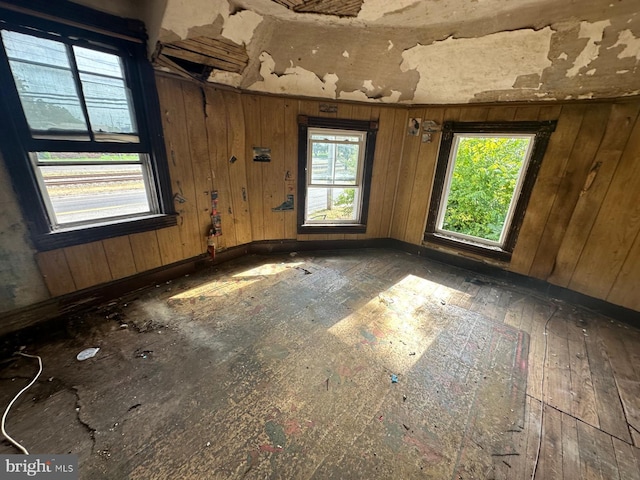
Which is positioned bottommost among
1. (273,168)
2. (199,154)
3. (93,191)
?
(93,191)

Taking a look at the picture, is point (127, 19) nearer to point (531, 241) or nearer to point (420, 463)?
point (420, 463)

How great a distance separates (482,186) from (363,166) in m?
2.01

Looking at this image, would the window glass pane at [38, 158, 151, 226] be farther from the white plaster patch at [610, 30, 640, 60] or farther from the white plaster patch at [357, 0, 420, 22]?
the white plaster patch at [610, 30, 640, 60]

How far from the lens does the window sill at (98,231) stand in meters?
1.99

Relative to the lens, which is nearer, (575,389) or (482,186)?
(575,389)

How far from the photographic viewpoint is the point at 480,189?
399cm

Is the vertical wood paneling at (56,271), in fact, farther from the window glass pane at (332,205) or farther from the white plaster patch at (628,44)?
the white plaster patch at (628,44)

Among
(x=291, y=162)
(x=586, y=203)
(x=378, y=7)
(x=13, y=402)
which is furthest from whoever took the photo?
(x=291, y=162)

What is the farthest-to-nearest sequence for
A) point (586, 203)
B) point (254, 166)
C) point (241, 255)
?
1. point (241, 255)
2. point (254, 166)
3. point (586, 203)

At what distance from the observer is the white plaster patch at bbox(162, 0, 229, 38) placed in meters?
1.81

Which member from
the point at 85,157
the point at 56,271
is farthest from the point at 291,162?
the point at 56,271

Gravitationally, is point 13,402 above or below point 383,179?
below

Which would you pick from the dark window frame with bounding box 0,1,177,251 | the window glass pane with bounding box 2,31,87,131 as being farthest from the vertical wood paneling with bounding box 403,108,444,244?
the window glass pane with bounding box 2,31,87,131

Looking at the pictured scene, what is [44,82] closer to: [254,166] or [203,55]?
[203,55]
